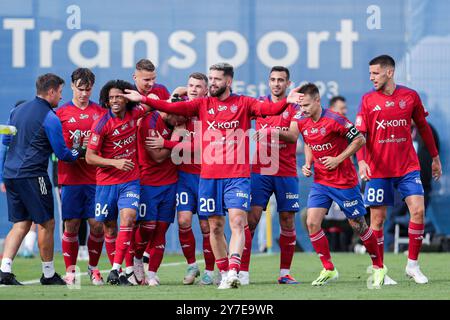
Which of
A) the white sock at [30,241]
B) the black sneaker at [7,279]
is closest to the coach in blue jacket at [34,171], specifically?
the black sneaker at [7,279]

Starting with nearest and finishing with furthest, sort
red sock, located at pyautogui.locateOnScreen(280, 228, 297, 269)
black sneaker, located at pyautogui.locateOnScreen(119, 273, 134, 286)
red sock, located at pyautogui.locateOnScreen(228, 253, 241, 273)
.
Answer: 1. red sock, located at pyautogui.locateOnScreen(228, 253, 241, 273)
2. black sneaker, located at pyautogui.locateOnScreen(119, 273, 134, 286)
3. red sock, located at pyautogui.locateOnScreen(280, 228, 297, 269)

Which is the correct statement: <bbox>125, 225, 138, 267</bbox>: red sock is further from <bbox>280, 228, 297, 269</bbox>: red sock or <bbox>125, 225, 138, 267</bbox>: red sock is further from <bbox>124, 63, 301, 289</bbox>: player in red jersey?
<bbox>280, 228, 297, 269</bbox>: red sock

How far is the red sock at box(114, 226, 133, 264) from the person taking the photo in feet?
33.5

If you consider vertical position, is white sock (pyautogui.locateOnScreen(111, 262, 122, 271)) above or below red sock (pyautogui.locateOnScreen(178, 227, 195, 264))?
below

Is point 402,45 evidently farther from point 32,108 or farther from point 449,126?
point 32,108

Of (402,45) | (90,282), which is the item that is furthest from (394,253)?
(90,282)

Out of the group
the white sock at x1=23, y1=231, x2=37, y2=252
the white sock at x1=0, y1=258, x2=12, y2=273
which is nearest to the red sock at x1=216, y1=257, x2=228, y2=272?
the white sock at x1=0, y1=258, x2=12, y2=273

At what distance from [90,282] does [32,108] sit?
71.5 inches

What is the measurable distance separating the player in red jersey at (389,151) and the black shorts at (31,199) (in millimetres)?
3011

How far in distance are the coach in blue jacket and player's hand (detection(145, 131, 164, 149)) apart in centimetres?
67

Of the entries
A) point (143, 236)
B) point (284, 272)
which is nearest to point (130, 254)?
point (143, 236)

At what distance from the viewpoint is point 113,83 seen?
10.4m

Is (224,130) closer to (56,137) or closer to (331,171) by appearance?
(331,171)

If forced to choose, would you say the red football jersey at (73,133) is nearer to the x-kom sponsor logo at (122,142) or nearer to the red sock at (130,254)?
the x-kom sponsor logo at (122,142)
